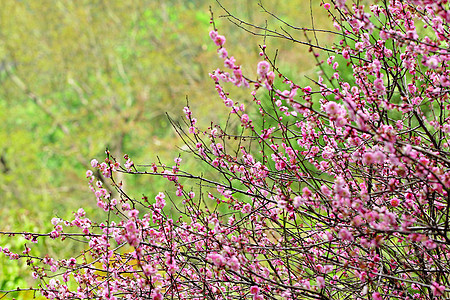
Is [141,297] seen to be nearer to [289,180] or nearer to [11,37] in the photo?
[289,180]

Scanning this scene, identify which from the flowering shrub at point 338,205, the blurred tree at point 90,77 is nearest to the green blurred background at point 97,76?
the blurred tree at point 90,77

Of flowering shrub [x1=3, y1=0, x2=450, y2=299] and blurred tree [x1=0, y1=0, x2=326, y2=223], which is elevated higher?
blurred tree [x1=0, y1=0, x2=326, y2=223]

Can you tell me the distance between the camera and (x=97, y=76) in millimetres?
14719

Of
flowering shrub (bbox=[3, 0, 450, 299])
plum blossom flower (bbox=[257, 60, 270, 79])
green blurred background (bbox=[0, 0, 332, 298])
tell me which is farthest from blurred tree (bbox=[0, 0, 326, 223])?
plum blossom flower (bbox=[257, 60, 270, 79])

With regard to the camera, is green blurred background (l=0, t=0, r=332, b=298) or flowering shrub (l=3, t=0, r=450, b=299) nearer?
flowering shrub (l=3, t=0, r=450, b=299)

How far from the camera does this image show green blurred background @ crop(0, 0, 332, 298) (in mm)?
13711

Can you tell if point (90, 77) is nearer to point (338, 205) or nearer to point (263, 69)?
point (263, 69)

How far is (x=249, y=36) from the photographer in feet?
47.9

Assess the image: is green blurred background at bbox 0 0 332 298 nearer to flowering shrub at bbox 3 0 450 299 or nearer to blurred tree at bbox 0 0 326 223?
blurred tree at bbox 0 0 326 223

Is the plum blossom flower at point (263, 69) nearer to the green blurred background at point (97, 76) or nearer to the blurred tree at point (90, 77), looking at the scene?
the green blurred background at point (97, 76)

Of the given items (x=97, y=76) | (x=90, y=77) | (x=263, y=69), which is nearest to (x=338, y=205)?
(x=263, y=69)

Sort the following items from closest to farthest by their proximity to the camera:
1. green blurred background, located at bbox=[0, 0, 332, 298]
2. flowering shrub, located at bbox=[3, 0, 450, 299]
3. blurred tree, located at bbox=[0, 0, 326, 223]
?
flowering shrub, located at bbox=[3, 0, 450, 299] < green blurred background, located at bbox=[0, 0, 332, 298] < blurred tree, located at bbox=[0, 0, 326, 223]

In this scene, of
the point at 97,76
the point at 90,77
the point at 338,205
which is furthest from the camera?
the point at 90,77

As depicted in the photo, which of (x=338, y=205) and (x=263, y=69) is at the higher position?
(x=263, y=69)
